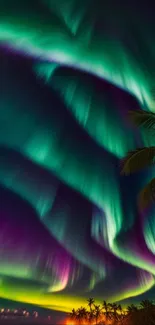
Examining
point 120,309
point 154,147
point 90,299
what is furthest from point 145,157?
point 90,299

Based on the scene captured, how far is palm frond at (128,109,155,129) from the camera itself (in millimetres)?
9781

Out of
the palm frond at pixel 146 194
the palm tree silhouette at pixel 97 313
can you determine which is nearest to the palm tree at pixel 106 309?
the palm tree silhouette at pixel 97 313

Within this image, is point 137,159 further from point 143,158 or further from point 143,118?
point 143,118

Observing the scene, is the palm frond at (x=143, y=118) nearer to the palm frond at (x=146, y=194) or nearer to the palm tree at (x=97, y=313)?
the palm frond at (x=146, y=194)

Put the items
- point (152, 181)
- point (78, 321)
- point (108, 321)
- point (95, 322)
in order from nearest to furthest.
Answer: point (152, 181) → point (108, 321) → point (95, 322) → point (78, 321)

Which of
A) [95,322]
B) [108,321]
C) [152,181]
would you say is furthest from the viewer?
[95,322]

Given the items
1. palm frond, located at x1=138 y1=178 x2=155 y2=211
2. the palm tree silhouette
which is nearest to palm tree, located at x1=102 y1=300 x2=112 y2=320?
the palm tree silhouette

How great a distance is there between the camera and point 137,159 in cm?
977

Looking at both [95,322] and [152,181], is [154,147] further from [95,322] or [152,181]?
[95,322]

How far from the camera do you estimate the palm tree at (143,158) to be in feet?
31.5

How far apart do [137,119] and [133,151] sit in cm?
128

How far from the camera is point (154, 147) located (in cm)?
966

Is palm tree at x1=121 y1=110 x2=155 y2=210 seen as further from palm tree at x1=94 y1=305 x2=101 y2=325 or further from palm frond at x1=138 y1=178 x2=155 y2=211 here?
palm tree at x1=94 y1=305 x2=101 y2=325

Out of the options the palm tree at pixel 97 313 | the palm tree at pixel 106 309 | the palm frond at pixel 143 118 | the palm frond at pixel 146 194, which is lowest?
the palm tree at pixel 97 313
